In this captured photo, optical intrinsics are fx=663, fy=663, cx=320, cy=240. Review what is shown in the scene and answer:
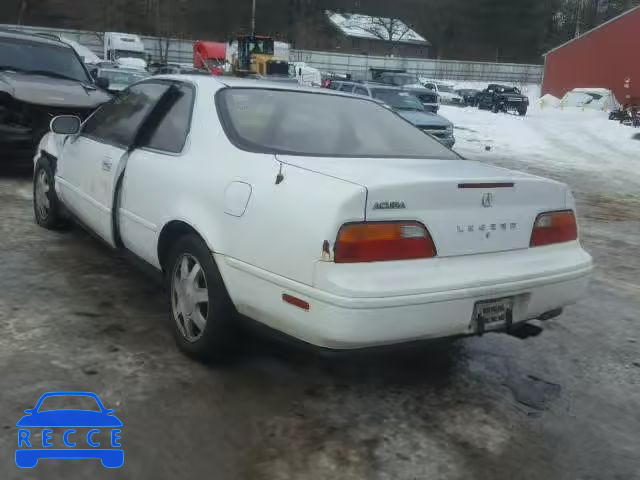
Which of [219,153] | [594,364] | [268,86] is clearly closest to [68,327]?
[219,153]

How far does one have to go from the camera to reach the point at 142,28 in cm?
6431

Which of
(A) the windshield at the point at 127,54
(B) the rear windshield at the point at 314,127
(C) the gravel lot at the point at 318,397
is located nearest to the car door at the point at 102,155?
(C) the gravel lot at the point at 318,397

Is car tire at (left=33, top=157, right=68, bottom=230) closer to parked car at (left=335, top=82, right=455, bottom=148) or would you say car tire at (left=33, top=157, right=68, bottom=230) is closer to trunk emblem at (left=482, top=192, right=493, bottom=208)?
trunk emblem at (left=482, top=192, right=493, bottom=208)

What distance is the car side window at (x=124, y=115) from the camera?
4.30 metres

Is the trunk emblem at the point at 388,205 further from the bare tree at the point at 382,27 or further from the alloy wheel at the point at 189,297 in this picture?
the bare tree at the point at 382,27

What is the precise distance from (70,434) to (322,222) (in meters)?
1.41

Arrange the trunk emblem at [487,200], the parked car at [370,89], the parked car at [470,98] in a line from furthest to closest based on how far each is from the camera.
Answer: the parked car at [470,98] < the parked car at [370,89] < the trunk emblem at [487,200]

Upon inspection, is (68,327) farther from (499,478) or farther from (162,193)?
(499,478)

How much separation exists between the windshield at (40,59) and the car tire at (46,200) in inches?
133

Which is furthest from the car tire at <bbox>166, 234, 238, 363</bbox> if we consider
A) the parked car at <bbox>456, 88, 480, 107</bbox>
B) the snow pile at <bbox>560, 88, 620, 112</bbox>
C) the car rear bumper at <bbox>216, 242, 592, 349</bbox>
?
the parked car at <bbox>456, 88, 480, 107</bbox>

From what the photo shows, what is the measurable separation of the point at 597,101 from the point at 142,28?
47.0 m

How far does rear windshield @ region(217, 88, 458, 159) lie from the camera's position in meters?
3.54

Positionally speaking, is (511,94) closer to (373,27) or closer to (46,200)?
(46,200)

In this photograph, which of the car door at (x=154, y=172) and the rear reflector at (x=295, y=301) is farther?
the car door at (x=154, y=172)
